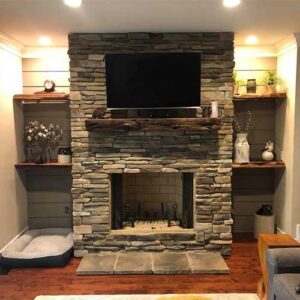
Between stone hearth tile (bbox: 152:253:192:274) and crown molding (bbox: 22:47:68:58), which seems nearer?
stone hearth tile (bbox: 152:253:192:274)

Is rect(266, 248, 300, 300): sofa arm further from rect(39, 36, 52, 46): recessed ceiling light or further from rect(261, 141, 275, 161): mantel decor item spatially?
rect(39, 36, 52, 46): recessed ceiling light

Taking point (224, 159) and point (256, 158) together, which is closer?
point (224, 159)

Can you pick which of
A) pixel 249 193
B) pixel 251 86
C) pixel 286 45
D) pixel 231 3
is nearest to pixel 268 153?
pixel 249 193

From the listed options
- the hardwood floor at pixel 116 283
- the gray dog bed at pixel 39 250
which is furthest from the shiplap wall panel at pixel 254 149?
the gray dog bed at pixel 39 250

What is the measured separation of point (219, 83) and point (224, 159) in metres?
0.87

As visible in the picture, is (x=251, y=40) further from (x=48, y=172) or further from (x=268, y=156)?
(x=48, y=172)

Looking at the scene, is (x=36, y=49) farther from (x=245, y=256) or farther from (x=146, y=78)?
(x=245, y=256)

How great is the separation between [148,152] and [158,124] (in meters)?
0.38

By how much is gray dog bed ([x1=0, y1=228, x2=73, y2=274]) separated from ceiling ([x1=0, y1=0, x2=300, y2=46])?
2.40m

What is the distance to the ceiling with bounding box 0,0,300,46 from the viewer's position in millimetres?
3043

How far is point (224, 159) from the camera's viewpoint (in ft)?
13.8

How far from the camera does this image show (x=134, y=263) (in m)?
3.94

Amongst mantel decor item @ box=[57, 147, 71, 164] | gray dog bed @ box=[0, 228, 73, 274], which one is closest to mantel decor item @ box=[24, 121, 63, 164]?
mantel decor item @ box=[57, 147, 71, 164]

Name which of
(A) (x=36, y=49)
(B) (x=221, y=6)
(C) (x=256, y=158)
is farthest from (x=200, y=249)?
(A) (x=36, y=49)
